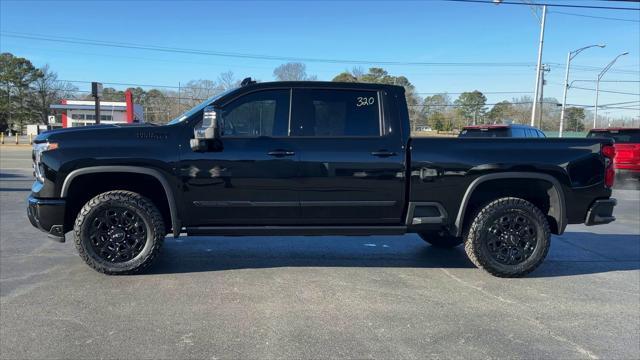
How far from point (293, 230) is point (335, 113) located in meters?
1.37

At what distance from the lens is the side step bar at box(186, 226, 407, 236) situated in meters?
4.96

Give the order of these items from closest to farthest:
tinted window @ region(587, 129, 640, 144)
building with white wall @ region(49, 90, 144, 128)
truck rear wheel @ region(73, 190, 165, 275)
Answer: truck rear wheel @ region(73, 190, 165, 275), tinted window @ region(587, 129, 640, 144), building with white wall @ region(49, 90, 144, 128)

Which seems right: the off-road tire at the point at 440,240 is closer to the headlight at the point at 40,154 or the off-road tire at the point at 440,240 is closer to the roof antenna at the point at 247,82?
the roof antenna at the point at 247,82

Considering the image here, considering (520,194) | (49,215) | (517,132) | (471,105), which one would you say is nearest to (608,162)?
(520,194)

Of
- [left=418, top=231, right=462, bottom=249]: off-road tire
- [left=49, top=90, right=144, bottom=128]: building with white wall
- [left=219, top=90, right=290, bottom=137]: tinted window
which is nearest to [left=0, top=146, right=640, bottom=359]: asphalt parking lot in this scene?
[left=418, top=231, right=462, bottom=249]: off-road tire

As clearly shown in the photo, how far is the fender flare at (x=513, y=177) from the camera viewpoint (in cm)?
508

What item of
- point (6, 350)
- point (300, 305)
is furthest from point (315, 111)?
point (6, 350)

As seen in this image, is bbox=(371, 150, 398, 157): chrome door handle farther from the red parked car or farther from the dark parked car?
the red parked car

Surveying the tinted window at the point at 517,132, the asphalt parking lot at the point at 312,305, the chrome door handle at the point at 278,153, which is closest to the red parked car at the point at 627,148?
the tinted window at the point at 517,132

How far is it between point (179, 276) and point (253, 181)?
1.34 metres

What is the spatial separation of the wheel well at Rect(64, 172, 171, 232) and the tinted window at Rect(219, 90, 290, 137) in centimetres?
102

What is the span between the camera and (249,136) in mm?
4926

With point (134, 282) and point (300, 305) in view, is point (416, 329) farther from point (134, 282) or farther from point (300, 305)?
point (134, 282)

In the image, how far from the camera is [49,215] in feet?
15.5
